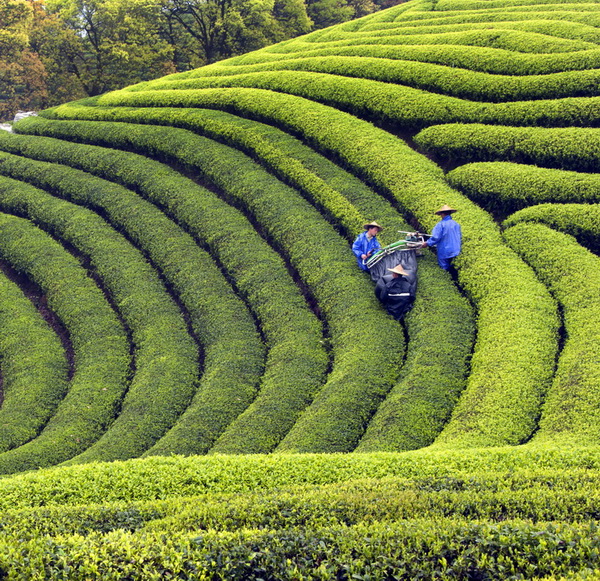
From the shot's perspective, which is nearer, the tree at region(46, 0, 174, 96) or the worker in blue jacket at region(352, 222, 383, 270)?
the worker in blue jacket at region(352, 222, 383, 270)

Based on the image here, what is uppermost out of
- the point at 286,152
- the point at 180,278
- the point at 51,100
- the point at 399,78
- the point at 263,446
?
the point at 51,100

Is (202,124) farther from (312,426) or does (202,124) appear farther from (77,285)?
(312,426)

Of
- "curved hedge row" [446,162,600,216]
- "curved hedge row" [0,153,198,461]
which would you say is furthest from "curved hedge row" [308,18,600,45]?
"curved hedge row" [0,153,198,461]

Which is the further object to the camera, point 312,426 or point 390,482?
point 312,426

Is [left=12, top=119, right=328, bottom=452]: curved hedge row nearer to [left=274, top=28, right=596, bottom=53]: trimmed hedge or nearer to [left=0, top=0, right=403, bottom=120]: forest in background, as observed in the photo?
[left=274, top=28, right=596, bottom=53]: trimmed hedge

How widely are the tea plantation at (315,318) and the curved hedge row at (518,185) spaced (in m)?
0.07

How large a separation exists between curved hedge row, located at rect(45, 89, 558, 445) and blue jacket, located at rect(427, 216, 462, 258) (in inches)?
14.9

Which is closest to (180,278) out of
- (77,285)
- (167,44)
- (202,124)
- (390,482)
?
(77,285)

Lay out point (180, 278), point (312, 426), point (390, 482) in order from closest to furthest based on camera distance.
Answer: point (390, 482)
point (312, 426)
point (180, 278)

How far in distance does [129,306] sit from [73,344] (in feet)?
6.46

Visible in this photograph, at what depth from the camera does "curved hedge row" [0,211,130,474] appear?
1520 centimetres

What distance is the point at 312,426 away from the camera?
12.8m

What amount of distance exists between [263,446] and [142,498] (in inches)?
157

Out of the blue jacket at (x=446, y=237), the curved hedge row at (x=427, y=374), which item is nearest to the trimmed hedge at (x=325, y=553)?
the curved hedge row at (x=427, y=374)
